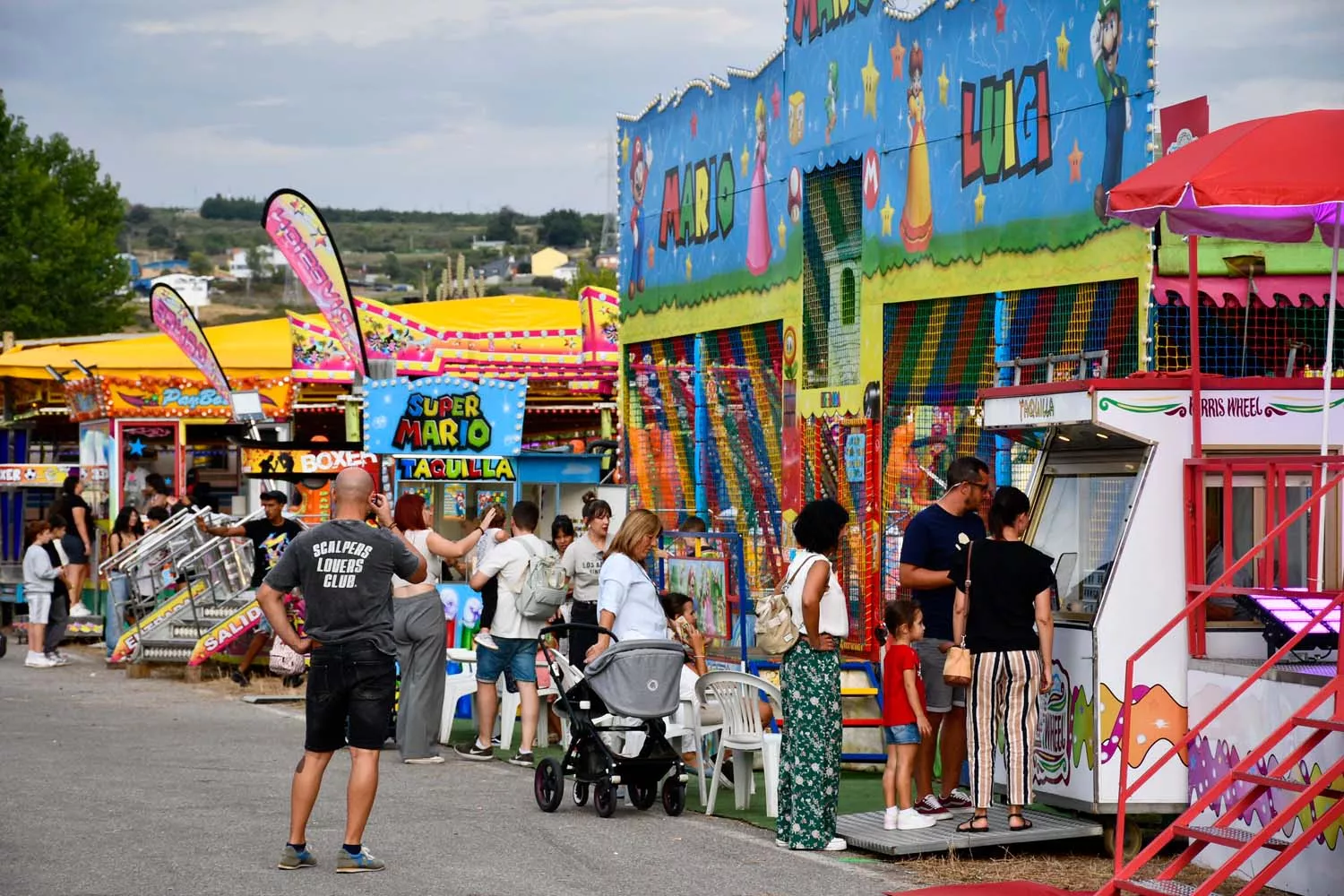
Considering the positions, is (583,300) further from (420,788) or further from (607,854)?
(607,854)

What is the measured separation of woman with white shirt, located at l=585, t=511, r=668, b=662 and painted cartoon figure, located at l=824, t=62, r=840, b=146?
16.1ft

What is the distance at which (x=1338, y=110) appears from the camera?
8.38 meters

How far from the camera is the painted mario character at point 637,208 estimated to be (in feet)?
60.5

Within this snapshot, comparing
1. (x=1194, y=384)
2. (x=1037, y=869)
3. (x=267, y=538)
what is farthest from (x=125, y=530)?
(x=1194, y=384)

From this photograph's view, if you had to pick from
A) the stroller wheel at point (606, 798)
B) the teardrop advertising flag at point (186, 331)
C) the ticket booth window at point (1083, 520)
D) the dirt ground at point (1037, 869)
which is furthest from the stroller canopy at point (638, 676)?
the teardrop advertising flag at point (186, 331)

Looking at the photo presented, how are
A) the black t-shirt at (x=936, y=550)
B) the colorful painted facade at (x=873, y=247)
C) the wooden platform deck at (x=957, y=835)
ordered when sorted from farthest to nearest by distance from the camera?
the colorful painted facade at (x=873, y=247) < the black t-shirt at (x=936, y=550) < the wooden platform deck at (x=957, y=835)

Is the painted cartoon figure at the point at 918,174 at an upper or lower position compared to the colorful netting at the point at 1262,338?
upper

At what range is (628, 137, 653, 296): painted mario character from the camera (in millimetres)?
18453

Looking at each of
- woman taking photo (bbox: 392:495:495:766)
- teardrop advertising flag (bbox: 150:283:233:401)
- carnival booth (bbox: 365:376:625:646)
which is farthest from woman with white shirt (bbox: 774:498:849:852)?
teardrop advertising flag (bbox: 150:283:233:401)

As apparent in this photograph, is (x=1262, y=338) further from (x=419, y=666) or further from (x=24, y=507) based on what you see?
(x=24, y=507)

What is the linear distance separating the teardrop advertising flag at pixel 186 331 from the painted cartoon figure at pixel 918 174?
488 inches

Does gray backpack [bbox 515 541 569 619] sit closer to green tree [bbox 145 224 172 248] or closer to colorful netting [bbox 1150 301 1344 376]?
colorful netting [bbox 1150 301 1344 376]

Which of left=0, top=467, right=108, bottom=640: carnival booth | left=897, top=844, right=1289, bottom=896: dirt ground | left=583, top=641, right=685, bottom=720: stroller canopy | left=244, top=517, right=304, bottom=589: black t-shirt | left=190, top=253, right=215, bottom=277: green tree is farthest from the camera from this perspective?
left=190, top=253, right=215, bottom=277: green tree

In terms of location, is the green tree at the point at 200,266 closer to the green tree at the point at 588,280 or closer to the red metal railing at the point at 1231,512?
the green tree at the point at 588,280
